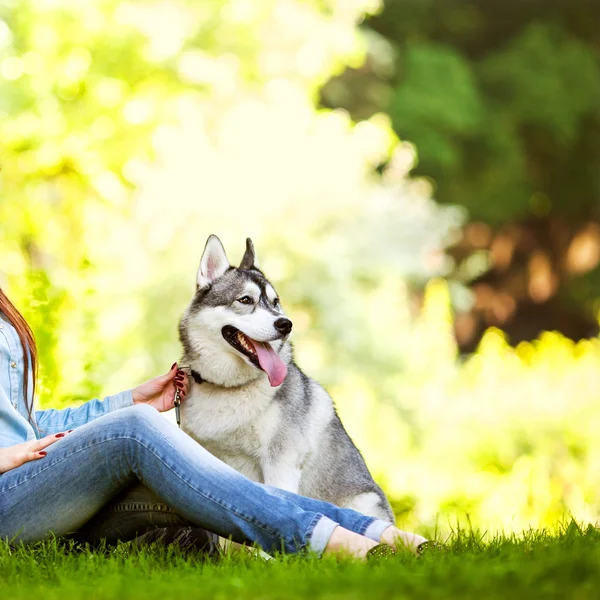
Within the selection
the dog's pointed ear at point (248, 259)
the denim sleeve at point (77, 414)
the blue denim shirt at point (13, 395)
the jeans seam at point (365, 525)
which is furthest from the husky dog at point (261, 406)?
the jeans seam at point (365, 525)

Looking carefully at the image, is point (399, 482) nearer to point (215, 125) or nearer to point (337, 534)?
point (337, 534)

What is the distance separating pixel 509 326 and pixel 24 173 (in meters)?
10.7

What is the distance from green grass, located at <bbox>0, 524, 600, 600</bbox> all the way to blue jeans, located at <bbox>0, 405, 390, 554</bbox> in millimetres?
92

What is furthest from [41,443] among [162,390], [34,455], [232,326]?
[232,326]

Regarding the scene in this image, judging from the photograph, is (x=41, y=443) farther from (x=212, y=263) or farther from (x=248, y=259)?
(x=248, y=259)

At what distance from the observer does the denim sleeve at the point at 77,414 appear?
3439 mm

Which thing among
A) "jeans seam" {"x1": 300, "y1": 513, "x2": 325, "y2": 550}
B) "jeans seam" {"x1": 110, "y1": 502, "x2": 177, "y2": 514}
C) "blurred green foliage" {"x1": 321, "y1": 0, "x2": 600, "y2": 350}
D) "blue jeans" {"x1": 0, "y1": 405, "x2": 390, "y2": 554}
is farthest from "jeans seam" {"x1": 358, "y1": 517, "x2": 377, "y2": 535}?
Result: "blurred green foliage" {"x1": 321, "y1": 0, "x2": 600, "y2": 350}

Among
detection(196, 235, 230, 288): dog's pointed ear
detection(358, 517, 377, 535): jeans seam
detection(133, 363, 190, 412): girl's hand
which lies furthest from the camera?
detection(196, 235, 230, 288): dog's pointed ear

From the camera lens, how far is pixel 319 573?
2.52 m

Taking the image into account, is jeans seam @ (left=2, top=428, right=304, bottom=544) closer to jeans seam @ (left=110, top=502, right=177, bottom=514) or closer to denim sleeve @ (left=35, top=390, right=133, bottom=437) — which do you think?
jeans seam @ (left=110, top=502, right=177, bottom=514)

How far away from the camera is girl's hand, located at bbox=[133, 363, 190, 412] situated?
3.55 metres

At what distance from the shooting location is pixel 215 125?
1076 centimetres

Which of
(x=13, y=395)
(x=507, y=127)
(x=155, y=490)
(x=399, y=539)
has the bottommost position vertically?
(x=399, y=539)

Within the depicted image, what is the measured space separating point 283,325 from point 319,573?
152 cm
